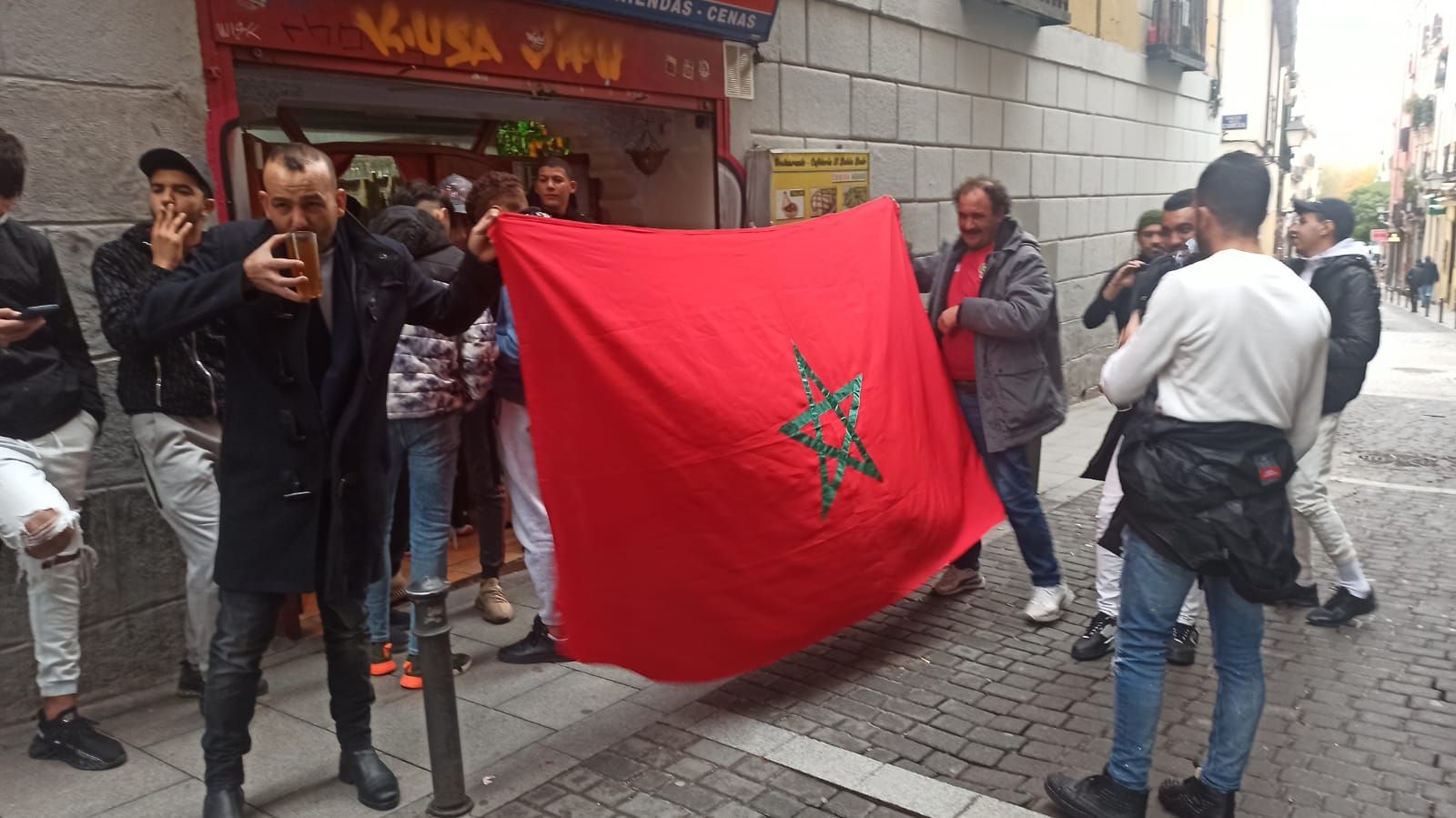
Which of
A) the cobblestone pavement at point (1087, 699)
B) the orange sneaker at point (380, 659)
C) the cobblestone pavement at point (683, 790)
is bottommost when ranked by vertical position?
the cobblestone pavement at point (1087, 699)

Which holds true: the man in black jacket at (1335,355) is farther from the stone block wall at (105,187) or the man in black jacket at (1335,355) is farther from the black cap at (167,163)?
the stone block wall at (105,187)

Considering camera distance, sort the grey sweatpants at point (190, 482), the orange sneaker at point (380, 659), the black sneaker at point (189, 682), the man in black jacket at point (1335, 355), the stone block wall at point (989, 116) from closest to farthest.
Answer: the grey sweatpants at point (190, 482)
the black sneaker at point (189, 682)
the orange sneaker at point (380, 659)
the man in black jacket at point (1335, 355)
the stone block wall at point (989, 116)

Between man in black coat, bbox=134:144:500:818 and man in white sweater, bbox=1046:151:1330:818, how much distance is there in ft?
7.05

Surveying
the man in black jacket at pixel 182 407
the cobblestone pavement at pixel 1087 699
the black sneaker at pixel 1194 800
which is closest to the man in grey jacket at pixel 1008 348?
the cobblestone pavement at pixel 1087 699

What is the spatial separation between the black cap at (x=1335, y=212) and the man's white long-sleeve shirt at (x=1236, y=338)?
7.18 ft

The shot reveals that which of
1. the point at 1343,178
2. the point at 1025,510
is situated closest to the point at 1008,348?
the point at 1025,510

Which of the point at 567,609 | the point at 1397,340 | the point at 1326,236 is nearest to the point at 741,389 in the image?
the point at 567,609

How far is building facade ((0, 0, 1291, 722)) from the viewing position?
3904 millimetres

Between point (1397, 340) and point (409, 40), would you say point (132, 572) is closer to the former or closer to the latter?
point (409, 40)

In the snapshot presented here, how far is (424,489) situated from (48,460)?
1283 millimetres

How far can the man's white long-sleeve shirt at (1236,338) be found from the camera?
9.03 ft

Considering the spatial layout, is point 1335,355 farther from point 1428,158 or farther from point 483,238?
point 1428,158

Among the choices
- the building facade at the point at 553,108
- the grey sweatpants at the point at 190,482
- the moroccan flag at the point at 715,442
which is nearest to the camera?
the moroccan flag at the point at 715,442

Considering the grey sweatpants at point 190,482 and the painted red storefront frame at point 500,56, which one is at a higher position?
the painted red storefront frame at point 500,56
